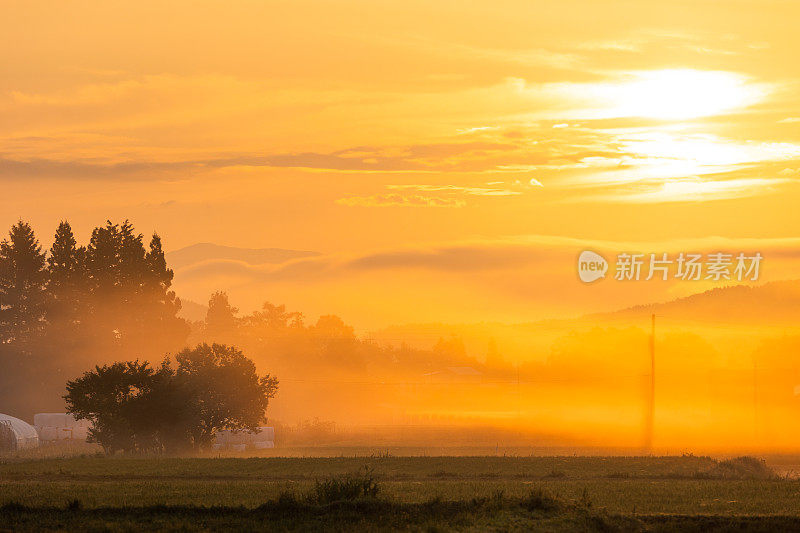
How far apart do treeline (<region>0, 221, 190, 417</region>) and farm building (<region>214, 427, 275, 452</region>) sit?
32.4m

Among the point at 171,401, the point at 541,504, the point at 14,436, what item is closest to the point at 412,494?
the point at 541,504

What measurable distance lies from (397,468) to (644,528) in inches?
1092

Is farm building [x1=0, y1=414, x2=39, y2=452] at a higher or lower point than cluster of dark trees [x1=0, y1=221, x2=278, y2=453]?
lower

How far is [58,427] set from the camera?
11788 centimetres

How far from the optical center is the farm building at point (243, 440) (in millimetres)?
101062

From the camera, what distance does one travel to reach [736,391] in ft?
497

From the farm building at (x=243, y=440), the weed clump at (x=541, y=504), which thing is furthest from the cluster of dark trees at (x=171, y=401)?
the weed clump at (x=541, y=504)

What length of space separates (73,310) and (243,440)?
138 feet

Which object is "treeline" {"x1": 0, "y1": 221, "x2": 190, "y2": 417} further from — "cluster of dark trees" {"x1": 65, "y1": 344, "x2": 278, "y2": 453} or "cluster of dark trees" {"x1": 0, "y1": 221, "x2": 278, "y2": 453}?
"cluster of dark trees" {"x1": 65, "y1": 344, "x2": 278, "y2": 453}

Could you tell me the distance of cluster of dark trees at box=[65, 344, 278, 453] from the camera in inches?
3302

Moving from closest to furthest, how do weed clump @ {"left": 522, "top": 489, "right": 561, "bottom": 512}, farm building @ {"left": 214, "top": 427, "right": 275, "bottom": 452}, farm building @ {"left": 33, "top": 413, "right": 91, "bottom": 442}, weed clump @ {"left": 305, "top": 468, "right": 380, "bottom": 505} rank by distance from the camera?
weed clump @ {"left": 522, "top": 489, "right": 561, "bottom": 512}
weed clump @ {"left": 305, "top": 468, "right": 380, "bottom": 505}
farm building @ {"left": 214, "top": 427, "right": 275, "bottom": 452}
farm building @ {"left": 33, "top": 413, "right": 91, "bottom": 442}

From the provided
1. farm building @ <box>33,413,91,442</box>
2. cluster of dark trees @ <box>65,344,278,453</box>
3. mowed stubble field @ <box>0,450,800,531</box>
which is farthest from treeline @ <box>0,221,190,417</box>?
mowed stubble field @ <box>0,450,800,531</box>

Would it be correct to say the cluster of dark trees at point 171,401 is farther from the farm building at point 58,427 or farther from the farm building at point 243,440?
the farm building at point 58,427

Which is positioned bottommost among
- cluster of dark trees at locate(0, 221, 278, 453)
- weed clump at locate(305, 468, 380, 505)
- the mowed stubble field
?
the mowed stubble field
